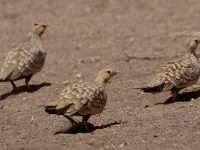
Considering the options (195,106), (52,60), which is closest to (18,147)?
(195,106)

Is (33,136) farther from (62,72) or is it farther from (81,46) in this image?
(81,46)

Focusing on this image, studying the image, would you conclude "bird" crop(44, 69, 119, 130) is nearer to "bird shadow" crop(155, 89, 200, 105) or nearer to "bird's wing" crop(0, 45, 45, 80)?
"bird shadow" crop(155, 89, 200, 105)

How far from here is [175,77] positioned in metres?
11.1

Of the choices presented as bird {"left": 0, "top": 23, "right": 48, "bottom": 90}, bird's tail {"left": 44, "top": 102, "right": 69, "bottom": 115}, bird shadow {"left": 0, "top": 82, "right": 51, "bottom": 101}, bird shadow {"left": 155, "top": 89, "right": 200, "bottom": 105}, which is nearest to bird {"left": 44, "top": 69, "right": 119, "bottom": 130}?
bird's tail {"left": 44, "top": 102, "right": 69, "bottom": 115}

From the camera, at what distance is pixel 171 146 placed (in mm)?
8641

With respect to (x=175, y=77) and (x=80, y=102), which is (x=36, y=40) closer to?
(x=175, y=77)

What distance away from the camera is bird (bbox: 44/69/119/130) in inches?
Result: 363

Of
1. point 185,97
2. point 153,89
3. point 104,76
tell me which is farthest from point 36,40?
point 104,76

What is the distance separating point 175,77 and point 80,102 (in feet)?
7.64

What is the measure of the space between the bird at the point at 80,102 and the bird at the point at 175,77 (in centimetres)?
143

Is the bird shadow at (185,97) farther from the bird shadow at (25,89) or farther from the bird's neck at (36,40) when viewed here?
the bird's neck at (36,40)

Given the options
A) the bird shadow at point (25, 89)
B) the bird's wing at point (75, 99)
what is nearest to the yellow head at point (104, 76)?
the bird's wing at point (75, 99)

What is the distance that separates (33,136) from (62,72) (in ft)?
Answer: 16.4

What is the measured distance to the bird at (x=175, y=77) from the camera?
36.5 feet
